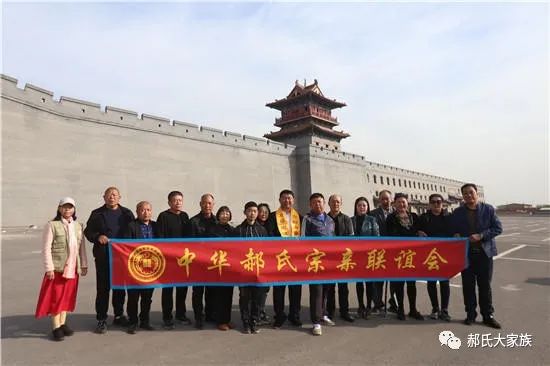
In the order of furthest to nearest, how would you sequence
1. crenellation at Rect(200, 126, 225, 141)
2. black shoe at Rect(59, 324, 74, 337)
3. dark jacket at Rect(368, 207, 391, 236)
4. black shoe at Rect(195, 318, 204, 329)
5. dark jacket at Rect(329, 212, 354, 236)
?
crenellation at Rect(200, 126, 225, 141)
dark jacket at Rect(368, 207, 391, 236)
dark jacket at Rect(329, 212, 354, 236)
black shoe at Rect(195, 318, 204, 329)
black shoe at Rect(59, 324, 74, 337)

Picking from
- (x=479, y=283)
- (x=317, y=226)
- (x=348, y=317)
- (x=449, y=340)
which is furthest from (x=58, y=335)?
(x=479, y=283)

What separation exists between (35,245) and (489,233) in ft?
37.6

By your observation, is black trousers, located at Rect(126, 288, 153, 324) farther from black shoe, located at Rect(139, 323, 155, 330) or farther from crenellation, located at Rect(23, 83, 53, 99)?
crenellation, located at Rect(23, 83, 53, 99)

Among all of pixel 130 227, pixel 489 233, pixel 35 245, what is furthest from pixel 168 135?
pixel 489 233

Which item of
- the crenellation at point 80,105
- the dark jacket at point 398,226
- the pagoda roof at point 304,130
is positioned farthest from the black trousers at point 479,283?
the pagoda roof at point 304,130

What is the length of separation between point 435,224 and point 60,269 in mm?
4079

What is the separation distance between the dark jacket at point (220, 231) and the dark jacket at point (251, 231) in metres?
0.09

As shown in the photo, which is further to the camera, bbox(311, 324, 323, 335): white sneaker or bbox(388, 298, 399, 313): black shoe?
bbox(388, 298, 399, 313): black shoe

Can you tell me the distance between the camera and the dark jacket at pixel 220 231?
3.51 m

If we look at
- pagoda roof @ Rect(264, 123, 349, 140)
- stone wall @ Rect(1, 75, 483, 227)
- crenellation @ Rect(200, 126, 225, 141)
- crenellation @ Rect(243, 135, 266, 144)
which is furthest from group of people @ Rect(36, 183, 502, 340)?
pagoda roof @ Rect(264, 123, 349, 140)

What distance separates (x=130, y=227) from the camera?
3.35 meters

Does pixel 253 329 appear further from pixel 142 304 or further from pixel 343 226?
pixel 343 226

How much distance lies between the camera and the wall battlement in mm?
14438

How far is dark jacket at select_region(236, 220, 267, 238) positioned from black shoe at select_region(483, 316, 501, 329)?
246 centimetres
